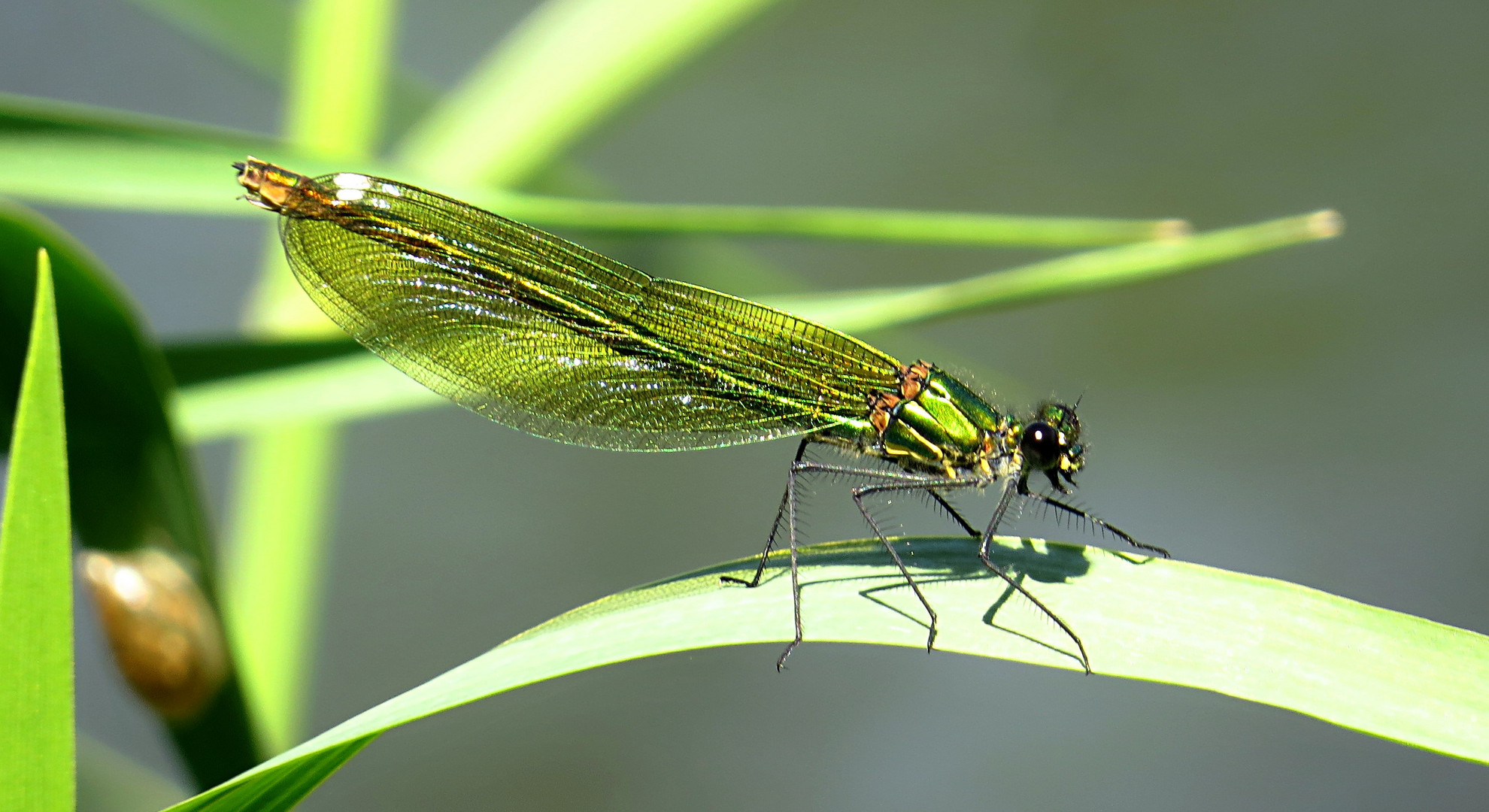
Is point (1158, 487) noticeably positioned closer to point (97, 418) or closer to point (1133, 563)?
point (1133, 563)

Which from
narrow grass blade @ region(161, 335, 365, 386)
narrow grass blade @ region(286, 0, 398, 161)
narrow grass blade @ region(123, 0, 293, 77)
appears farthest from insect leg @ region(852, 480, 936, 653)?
narrow grass blade @ region(123, 0, 293, 77)

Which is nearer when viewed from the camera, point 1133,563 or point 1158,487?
point 1133,563

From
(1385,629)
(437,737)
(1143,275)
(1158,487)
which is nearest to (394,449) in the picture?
(437,737)

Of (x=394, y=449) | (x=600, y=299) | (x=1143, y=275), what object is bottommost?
(x=1143, y=275)

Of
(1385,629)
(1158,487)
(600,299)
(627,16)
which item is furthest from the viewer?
(1158,487)

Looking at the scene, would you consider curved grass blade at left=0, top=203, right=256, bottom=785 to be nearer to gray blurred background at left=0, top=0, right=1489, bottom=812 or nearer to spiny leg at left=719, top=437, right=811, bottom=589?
spiny leg at left=719, top=437, right=811, bottom=589

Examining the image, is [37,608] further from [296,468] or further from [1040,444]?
[1040,444]

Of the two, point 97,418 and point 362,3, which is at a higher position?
point 362,3
